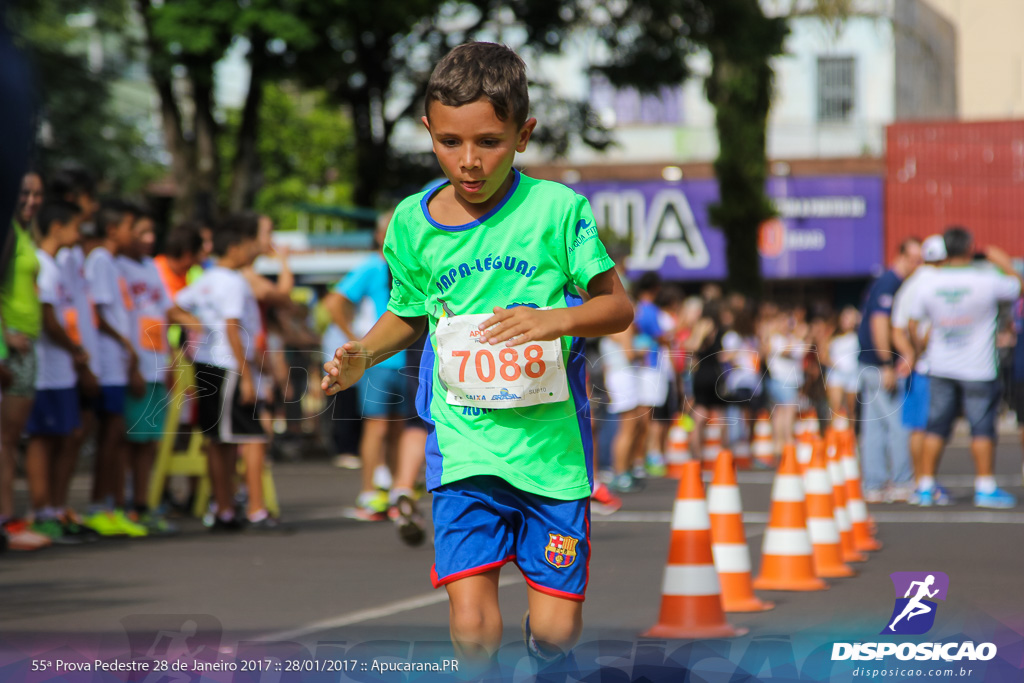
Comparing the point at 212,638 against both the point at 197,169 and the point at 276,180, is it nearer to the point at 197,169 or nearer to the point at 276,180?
the point at 197,169

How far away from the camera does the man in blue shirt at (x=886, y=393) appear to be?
11562mm

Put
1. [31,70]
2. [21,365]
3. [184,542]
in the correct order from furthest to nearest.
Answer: [184,542] → [21,365] → [31,70]

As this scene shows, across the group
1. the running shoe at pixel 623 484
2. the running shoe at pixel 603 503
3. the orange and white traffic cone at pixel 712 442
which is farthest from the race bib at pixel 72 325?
the orange and white traffic cone at pixel 712 442

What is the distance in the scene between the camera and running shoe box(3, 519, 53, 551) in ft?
26.9

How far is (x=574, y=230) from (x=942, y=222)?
Answer: 107ft

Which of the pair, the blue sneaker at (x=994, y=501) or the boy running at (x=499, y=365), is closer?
the boy running at (x=499, y=365)

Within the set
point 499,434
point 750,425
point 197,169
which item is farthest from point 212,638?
point 197,169

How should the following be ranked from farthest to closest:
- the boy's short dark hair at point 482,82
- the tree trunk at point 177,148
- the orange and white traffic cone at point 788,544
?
the tree trunk at point 177,148 < the orange and white traffic cone at point 788,544 < the boy's short dark hair at point 482,82

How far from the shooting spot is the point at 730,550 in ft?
20.5

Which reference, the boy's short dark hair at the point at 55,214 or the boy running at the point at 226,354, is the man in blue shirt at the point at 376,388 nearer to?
the boy running at the point at 226,354

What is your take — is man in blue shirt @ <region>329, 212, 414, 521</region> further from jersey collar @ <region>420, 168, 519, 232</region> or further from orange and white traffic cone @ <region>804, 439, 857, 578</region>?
jersey collar @ <region>420, 168, 519, 232</region>

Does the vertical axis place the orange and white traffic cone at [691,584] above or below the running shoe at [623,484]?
above

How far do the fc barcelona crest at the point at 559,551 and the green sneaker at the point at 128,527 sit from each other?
5978 millimetres

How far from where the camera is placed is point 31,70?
1960 mm
